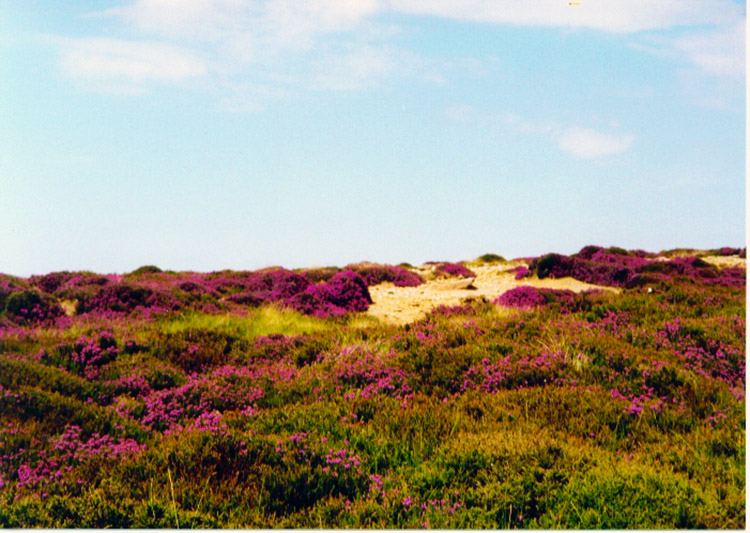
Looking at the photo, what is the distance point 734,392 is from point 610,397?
172 cm

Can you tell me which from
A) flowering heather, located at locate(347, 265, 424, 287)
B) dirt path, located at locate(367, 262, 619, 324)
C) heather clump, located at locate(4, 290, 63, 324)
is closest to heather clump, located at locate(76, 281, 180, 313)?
heather clump, located at locate(4, 290, 63, 324)

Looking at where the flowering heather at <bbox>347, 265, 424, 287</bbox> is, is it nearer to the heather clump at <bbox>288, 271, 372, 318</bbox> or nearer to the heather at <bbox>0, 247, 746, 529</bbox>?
the heather clump at <bbox>288, 271, 372, 318</bbox>

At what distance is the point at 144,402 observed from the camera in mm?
7254

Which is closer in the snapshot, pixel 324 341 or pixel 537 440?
pixel 537 440

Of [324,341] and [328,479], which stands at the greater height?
[324,341]

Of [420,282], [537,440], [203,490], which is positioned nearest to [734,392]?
[537,440]

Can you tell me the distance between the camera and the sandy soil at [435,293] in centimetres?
1441

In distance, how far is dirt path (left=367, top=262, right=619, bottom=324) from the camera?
1440 centimetres

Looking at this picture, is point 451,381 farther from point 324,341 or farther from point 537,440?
point 324,341

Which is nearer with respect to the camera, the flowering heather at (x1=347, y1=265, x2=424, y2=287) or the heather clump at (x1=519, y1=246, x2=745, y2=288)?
the heather clump at (x1=519, y1=246, x2=745, y2=288)

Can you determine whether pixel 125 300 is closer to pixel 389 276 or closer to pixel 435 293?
pixel 435 293

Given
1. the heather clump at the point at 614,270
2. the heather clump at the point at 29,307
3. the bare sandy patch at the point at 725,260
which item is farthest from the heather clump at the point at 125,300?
the bare sandy patch at the point at 725,260

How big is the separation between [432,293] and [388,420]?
11.9 m

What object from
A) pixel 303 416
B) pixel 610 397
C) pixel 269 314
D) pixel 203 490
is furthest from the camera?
pixel 269 314
